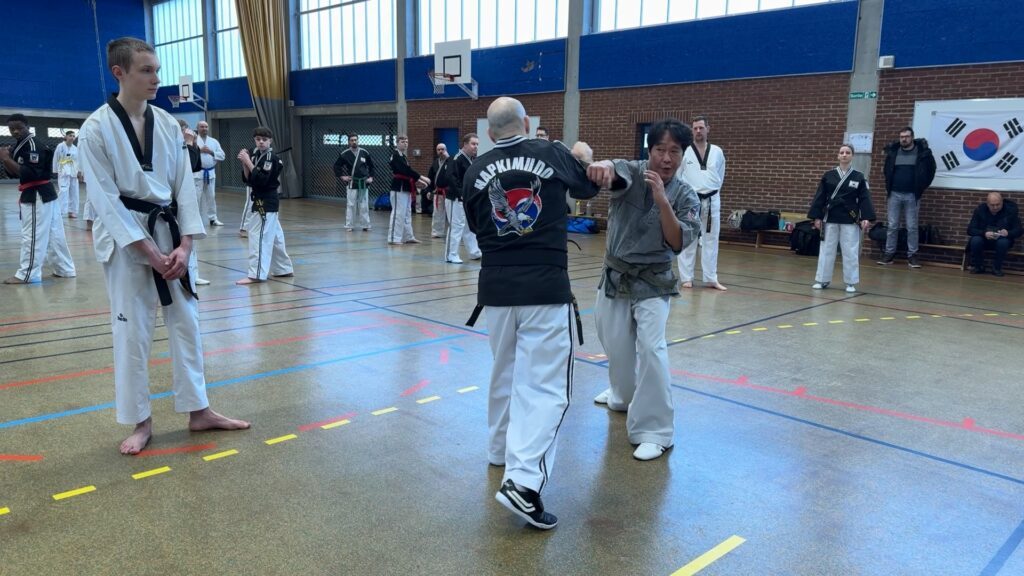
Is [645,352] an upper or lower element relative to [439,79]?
lower

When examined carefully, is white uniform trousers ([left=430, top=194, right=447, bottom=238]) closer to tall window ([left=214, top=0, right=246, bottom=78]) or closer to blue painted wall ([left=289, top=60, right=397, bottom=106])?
blue painted wall ([left=289, top=60, right=397, bottom=106])

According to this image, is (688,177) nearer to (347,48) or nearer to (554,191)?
(554,191)

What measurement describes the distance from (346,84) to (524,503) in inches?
891

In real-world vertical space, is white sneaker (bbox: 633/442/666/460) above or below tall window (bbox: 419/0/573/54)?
below

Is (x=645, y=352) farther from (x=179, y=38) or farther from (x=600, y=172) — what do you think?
(x=179, y=38)

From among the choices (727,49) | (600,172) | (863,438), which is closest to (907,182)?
(727,49)

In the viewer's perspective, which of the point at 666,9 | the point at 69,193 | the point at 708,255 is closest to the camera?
the point at 708,255

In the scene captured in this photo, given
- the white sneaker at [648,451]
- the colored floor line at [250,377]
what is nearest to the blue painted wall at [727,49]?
the colored floor line at [250,377]

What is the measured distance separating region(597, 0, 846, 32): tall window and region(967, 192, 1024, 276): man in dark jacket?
187 inches

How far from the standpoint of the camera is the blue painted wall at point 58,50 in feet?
98.4

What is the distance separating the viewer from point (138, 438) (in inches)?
147

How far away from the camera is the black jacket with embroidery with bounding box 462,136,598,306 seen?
122 inches

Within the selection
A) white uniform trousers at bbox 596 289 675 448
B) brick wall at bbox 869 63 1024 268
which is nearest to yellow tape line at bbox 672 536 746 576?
white uniform trousers at bbox 596 289 675 448

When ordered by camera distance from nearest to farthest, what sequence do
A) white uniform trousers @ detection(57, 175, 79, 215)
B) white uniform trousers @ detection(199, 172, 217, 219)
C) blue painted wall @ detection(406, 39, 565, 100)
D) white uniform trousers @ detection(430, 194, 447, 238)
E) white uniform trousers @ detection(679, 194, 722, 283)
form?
white uniform trousers @ detection(679, 194, 722, 283), white uniform trousers @ detection(430, 194, 447, 238), white uniform trousers @ detection(199, 172, 217, 219), white uniform trousers @ detection(57, 175, 79, 215), blue painted wall @ detection(406, 39, 565, 100)
